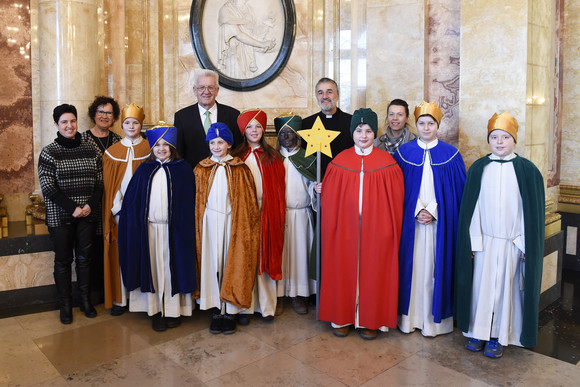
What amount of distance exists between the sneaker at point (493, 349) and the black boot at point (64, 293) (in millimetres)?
3455

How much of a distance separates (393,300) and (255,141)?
5.80 feet

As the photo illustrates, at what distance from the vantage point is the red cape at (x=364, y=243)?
4059 millimetres

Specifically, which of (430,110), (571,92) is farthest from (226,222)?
(571,92)

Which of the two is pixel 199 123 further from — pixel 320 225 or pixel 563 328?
pixel 563 328

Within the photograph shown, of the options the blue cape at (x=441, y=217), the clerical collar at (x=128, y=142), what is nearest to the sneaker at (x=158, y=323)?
the clerical collar at (x=128, y=142)

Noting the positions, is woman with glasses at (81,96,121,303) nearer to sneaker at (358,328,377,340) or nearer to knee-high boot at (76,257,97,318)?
knee-high boot at (76,257,97,318)

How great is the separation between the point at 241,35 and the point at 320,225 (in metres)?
3.02

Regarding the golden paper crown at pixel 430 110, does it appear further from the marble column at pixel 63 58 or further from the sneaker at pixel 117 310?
the marble column at pixel 63 58

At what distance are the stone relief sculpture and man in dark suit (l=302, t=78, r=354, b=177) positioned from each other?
1.70 meters

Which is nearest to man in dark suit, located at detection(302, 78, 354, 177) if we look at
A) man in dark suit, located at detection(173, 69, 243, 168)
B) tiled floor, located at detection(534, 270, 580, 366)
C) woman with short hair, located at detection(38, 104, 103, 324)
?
man in dark suit, located at detection(173, 69, 243, 168)

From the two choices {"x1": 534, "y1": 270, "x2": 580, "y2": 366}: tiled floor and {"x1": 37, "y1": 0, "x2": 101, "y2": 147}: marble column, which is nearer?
{"x1": 534, "y1": 270, "x2": 580, "y2": 366}: tiled floor

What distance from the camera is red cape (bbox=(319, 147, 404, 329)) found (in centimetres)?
406

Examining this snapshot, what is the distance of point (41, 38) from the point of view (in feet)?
17.6

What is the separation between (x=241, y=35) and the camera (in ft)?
20.7
